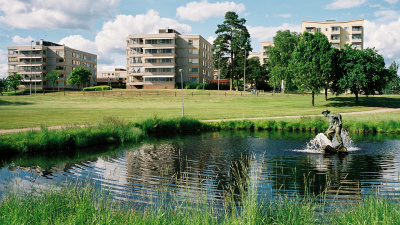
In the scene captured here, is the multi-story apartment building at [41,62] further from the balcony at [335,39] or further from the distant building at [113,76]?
the balcony at [335,39]

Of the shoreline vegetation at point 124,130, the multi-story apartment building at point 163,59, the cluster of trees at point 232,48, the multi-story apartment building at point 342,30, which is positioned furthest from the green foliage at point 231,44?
the shoreline vegetation at point 124,130

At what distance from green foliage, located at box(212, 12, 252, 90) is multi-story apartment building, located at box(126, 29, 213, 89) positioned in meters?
13.0

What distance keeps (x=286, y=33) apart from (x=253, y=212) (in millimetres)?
77208

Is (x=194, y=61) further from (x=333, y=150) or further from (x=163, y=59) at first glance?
(x=333, y=150)

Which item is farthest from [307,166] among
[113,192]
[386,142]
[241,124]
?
[241,124]

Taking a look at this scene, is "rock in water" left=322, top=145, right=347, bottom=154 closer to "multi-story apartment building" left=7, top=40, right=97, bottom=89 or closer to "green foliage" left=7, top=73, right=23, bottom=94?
"green foliage" left=7, top=73, right=23, bottom=94

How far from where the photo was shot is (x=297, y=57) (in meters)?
Answer: 55.0

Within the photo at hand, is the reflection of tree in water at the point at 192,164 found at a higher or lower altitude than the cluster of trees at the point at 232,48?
lower

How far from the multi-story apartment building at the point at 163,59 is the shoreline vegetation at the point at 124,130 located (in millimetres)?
65444

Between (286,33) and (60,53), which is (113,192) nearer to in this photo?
(286,33)

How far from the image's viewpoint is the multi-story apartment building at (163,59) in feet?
322

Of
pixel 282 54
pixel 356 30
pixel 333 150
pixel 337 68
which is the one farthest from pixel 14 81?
pixel 356 30

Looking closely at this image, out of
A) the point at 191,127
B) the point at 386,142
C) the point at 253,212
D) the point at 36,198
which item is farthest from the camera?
the point at 191,127

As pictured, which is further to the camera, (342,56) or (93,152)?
(342,56)
